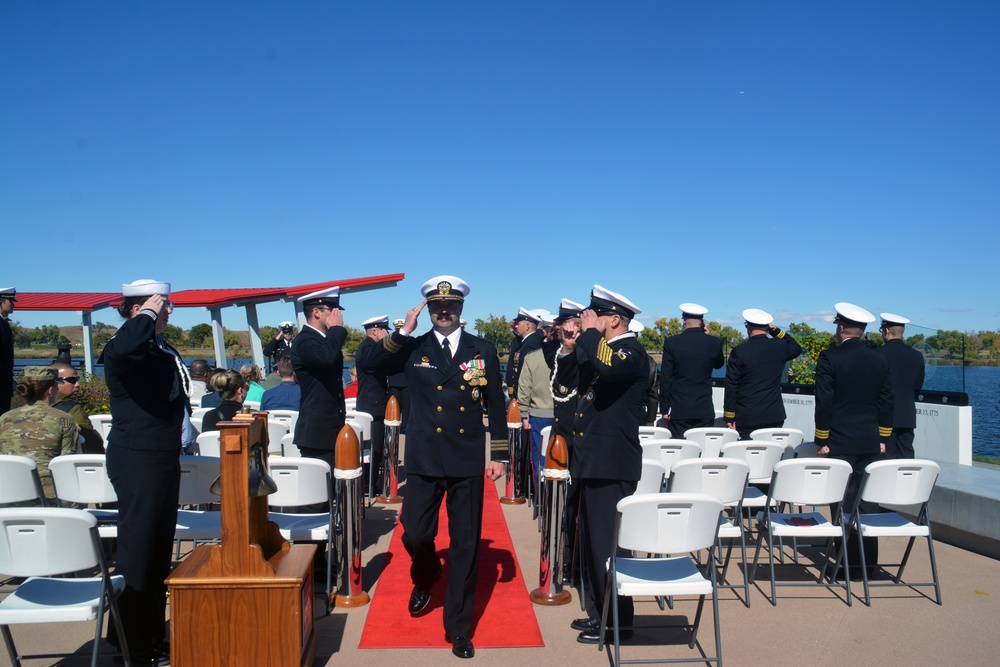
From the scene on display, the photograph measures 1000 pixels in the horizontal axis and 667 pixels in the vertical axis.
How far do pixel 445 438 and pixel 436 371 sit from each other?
1.33 feet

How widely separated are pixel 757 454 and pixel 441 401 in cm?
312

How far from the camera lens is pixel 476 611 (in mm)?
4957

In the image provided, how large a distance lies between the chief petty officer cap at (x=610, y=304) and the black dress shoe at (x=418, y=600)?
2.13 metres

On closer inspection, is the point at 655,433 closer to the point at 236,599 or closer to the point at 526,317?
the point at 526,317

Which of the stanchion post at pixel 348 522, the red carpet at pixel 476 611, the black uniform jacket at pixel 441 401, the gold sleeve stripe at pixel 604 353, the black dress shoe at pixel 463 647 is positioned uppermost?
the gold sleeve stripe at pixel 604 353

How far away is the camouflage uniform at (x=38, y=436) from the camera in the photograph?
5.35 meters

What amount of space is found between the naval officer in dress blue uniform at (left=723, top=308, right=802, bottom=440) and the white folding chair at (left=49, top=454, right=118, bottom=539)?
19.2 ft

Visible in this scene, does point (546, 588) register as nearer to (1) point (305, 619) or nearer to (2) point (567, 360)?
(2) point (567, 360)

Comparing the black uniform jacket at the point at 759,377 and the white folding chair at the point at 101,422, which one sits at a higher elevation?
the black uniform jacket at the point at 759,377

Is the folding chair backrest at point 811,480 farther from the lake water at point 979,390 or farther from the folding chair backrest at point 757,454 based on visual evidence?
the lake water at point 979,390

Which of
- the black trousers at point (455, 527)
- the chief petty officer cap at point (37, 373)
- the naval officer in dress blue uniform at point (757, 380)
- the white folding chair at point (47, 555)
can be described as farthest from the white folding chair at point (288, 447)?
the naval officer in dress blue uniform at point (757, 380)

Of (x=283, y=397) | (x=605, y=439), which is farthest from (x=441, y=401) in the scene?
(x=283, y=397)

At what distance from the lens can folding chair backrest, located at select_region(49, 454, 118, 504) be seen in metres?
4.83

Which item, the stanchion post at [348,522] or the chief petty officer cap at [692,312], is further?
the chief petty officer cap at [692,312]
